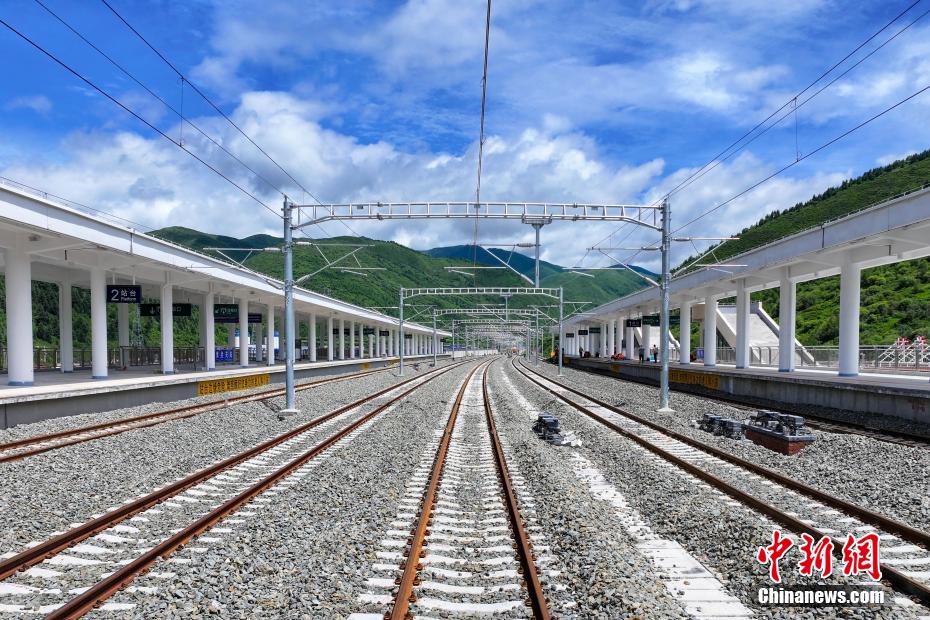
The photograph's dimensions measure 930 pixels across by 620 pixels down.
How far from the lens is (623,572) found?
22.2 ft

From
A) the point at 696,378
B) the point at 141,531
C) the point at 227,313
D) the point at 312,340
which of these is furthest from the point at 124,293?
the point at 312,340

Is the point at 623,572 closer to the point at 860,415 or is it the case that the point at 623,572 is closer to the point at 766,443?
the point at 766,443

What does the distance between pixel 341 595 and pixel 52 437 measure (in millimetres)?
12539

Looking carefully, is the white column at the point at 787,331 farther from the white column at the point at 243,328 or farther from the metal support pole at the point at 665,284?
the white column at the point at 243,328

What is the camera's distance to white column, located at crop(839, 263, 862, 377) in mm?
27484

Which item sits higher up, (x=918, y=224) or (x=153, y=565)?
(x=918, y=224)

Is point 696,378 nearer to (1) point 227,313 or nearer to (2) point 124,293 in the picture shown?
(1) point 227,313

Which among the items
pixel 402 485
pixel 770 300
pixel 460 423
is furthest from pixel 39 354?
pixel 770 300

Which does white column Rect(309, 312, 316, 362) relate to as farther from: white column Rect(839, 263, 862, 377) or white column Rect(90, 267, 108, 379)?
white column Rect(839, 263, 862, 377)

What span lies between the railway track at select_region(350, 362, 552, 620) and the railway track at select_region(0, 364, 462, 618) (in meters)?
2.41
